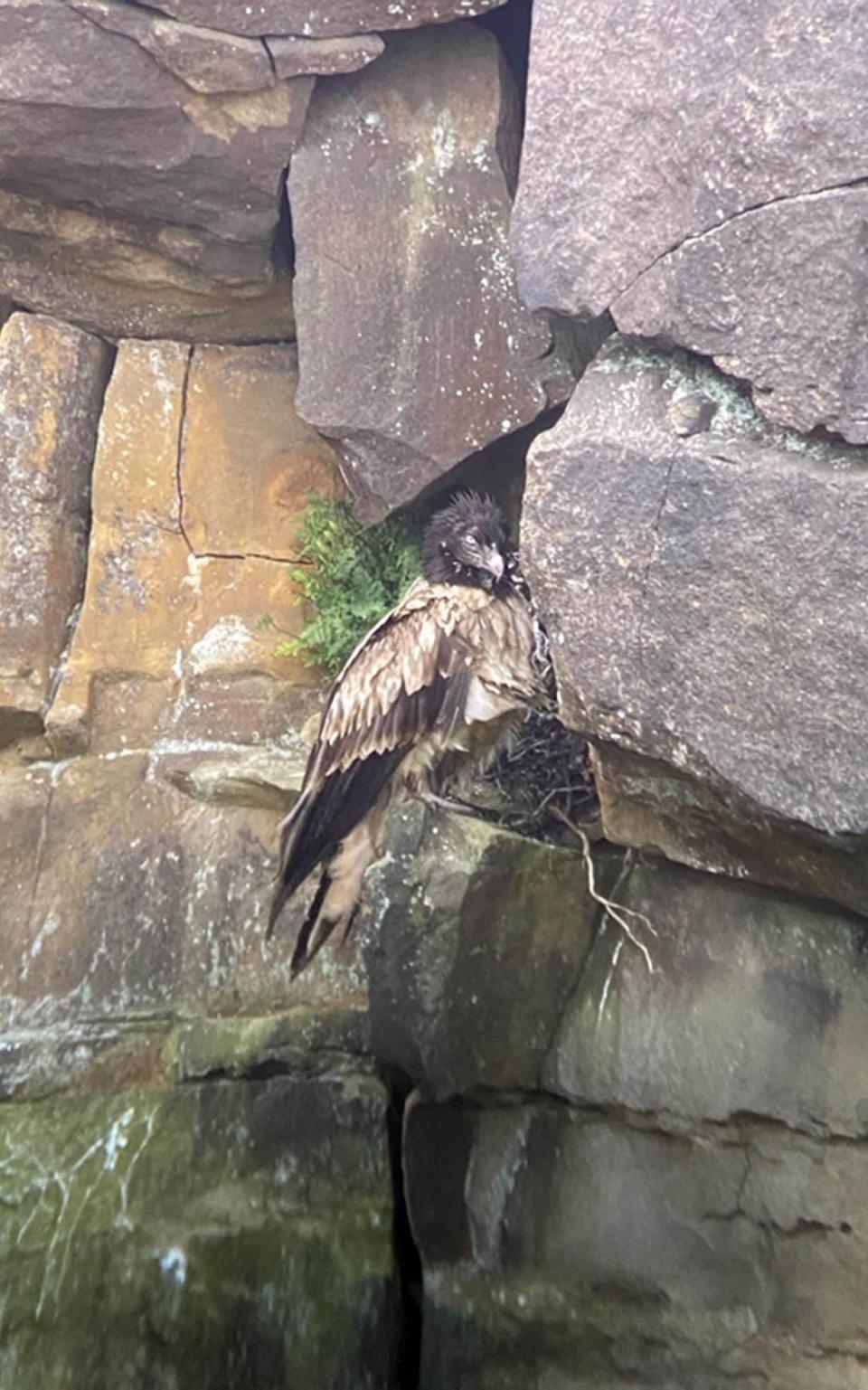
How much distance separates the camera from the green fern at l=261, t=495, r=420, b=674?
13.8ft

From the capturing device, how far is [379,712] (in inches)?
140

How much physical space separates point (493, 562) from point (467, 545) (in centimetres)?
10

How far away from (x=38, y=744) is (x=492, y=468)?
76.4 inches

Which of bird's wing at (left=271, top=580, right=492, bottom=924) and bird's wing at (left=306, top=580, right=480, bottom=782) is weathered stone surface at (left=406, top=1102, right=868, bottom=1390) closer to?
bird's wing at (left=271, top=580, right=492, bottom=924)

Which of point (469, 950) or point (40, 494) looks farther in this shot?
point (40, 494)

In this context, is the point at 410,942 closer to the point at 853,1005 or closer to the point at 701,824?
the point at 701,824

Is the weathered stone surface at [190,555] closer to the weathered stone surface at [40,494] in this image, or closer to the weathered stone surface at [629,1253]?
the weathered stone surface at [40,494]

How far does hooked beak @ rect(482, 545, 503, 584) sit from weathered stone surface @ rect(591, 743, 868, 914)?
1.01m

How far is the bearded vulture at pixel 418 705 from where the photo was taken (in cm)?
356

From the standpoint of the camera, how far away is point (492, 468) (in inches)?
160

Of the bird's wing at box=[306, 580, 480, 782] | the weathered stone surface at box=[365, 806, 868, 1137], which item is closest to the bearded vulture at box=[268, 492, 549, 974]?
the bird's wing at box=[306, 580, 480, 782]

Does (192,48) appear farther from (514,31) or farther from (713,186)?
(713,186)

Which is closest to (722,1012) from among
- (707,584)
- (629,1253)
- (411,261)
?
(629,1253)

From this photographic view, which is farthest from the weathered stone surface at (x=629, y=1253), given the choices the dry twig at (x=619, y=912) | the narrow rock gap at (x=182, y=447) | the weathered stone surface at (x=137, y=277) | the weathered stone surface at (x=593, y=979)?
the weathered stone surface at (x=137, y=277)
